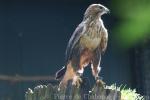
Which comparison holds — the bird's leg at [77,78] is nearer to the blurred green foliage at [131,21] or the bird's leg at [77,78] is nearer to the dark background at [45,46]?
the blurred green foliage at [131,21]

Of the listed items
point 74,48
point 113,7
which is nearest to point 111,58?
point 113,7

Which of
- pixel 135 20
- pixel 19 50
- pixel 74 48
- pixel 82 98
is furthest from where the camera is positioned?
pixel 19 50

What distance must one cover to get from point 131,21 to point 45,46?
1.15 metres

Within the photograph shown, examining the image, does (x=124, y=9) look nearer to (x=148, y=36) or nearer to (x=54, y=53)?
(x=148, y=36)

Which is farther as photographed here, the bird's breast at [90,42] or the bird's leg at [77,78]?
the bird's breast at [90,42]

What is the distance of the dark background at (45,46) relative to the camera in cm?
784

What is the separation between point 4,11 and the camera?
782 cm

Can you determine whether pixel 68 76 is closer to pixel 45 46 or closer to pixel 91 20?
pixel 91 20

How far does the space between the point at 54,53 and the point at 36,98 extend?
4.26 metres

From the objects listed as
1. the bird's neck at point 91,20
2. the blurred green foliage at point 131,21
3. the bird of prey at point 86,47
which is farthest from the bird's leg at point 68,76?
the blurred green foliage at point 131,21

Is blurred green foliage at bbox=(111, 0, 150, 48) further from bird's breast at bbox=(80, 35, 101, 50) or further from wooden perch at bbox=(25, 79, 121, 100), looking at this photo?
wooden perch at bbox=(25, 79, 121, 100)

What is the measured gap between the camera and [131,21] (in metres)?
7.49

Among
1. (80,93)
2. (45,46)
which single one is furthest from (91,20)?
(45,46)

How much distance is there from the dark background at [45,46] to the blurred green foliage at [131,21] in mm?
87
